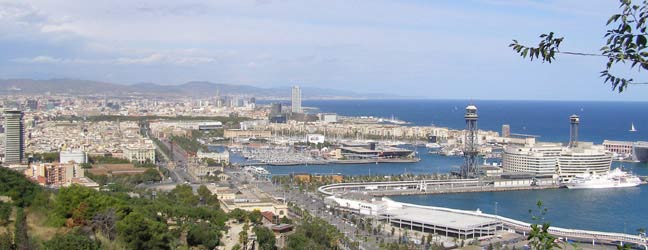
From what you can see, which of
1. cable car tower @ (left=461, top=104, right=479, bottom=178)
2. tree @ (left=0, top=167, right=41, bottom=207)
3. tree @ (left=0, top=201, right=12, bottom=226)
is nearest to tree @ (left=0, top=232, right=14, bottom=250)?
tree @ (left=0, top=201, right=12, bottom=226)

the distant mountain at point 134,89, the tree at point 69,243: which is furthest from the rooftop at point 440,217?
the distant mountain at point 134,89

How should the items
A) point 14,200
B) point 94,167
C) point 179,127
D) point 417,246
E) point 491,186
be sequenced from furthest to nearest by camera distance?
1. point 179,127
2. point 94,167
3. point 491,186
4. point 417,246
5. point 14,200

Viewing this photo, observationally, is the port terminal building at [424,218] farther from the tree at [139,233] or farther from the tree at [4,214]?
the tree at [4,214]

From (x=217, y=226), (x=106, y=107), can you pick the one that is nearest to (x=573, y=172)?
(x=217, y=226)

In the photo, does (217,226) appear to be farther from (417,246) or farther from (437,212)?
(437,212)

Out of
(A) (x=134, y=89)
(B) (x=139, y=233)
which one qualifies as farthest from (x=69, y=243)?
(A) (x=134, y=89)
